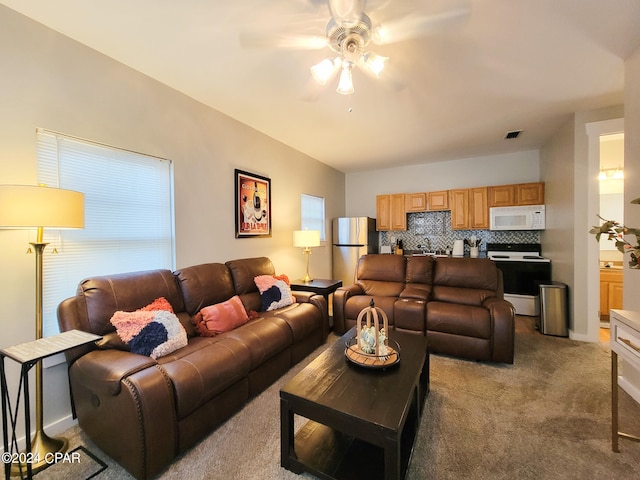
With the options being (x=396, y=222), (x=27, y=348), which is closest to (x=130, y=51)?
(x=27, y=348)

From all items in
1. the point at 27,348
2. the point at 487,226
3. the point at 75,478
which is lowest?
the point at 75,478

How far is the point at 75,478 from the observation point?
147 cm

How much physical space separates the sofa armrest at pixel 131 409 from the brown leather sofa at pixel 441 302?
2086 millimetres

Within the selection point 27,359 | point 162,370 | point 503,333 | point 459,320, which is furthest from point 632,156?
point 27,359

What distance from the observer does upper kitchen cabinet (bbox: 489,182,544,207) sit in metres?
4.25

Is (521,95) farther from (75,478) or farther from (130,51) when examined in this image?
(75,478)

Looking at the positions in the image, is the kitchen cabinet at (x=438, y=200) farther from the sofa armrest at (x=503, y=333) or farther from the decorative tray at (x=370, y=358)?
the decorative tray at (x=370, y=358)

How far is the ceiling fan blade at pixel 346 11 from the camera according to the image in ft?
4.78

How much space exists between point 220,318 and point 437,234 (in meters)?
4.39

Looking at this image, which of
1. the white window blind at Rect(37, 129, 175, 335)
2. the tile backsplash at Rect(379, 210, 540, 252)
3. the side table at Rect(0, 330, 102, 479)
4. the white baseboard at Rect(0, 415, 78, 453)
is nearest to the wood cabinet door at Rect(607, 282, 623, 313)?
the tile backsplash at Rect(379, 210, 540, 252)

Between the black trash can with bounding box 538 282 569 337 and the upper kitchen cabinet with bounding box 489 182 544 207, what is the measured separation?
1512 millimetres

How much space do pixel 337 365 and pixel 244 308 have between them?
4.09 ft

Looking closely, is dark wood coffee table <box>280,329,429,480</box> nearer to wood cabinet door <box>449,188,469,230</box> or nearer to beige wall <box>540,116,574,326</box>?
beige wall <box>540,116,574,326</box>

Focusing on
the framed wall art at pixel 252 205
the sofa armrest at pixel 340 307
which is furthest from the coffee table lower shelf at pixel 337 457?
the framed wall art at pixel 252 205
